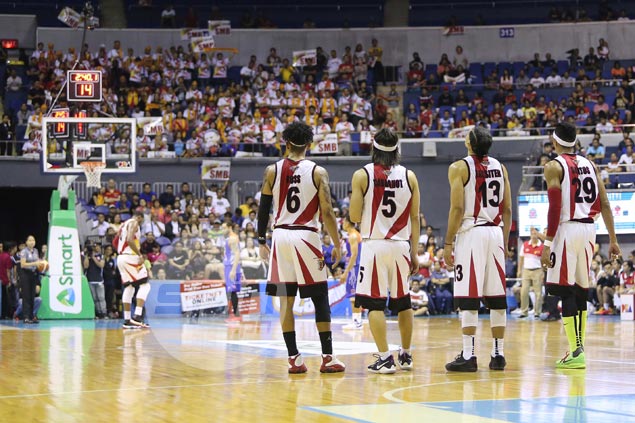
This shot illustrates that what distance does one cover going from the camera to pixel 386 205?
10.3 m

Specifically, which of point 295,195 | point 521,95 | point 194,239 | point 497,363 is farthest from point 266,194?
point 521,95

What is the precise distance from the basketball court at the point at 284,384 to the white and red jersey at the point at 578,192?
5.37ft

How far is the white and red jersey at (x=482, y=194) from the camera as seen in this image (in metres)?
10.6

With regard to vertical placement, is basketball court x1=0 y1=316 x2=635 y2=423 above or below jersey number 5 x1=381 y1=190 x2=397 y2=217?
below

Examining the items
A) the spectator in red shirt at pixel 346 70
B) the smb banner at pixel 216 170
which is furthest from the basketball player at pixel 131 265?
the spectator in red shirt at pixel 346 70

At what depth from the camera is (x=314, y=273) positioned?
10.4m

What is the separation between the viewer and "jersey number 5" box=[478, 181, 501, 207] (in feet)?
34.7

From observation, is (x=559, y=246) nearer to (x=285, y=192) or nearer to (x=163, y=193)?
(x=285, y=192)

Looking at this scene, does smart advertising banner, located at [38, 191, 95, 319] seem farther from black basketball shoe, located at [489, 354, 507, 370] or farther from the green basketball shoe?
the green basketball shoe

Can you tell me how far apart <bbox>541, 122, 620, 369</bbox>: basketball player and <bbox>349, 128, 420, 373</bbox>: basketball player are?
1.54 meters

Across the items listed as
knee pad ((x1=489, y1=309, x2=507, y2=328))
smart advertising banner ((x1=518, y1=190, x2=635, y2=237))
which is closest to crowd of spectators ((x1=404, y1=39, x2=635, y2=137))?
smart advertising banner ((x1=518, y1=190, x2=635, y2=237))

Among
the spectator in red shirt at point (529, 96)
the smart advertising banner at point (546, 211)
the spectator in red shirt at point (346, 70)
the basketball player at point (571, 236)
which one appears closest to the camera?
the basketball player at point (571, 236)

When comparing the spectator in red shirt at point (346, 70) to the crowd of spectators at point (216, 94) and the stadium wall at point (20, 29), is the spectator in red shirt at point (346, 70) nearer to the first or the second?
the crowd of spectators at point (216, 94)

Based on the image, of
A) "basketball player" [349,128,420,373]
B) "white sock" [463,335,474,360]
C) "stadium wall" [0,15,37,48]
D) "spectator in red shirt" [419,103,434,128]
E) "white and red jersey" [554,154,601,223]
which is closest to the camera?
"basketball player" [349,128,420,373]
